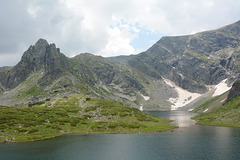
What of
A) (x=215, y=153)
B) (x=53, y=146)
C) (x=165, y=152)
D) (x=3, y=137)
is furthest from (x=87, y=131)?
(x=215, y=153)

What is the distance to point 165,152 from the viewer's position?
221ft

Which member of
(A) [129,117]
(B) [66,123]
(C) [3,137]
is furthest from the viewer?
(A) [129,117]

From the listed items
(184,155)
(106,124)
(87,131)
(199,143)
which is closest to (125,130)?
(106,124)

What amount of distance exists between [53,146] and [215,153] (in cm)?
6127

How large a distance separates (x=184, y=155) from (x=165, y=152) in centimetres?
705

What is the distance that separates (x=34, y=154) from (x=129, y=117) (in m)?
86.9

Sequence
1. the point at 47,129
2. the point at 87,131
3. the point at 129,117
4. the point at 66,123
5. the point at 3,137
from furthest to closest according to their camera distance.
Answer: the point at 129,117
the point at 66,123
the point at 87,131
the point at 47,129
the point at 3,137

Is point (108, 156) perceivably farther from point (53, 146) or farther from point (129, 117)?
point (129, 117)

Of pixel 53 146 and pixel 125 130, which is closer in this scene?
pixel 53 146

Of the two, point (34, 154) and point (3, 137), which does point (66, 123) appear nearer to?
point (3, 137)

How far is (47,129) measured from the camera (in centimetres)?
9900

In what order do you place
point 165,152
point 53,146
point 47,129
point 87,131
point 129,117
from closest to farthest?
point 165,152 → point 53,146 → point 47,129 → point 87,131 → point 129,117

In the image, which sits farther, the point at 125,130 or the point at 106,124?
the point at 106,124

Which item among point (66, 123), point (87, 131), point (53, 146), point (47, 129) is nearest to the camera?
point (53, 146)
